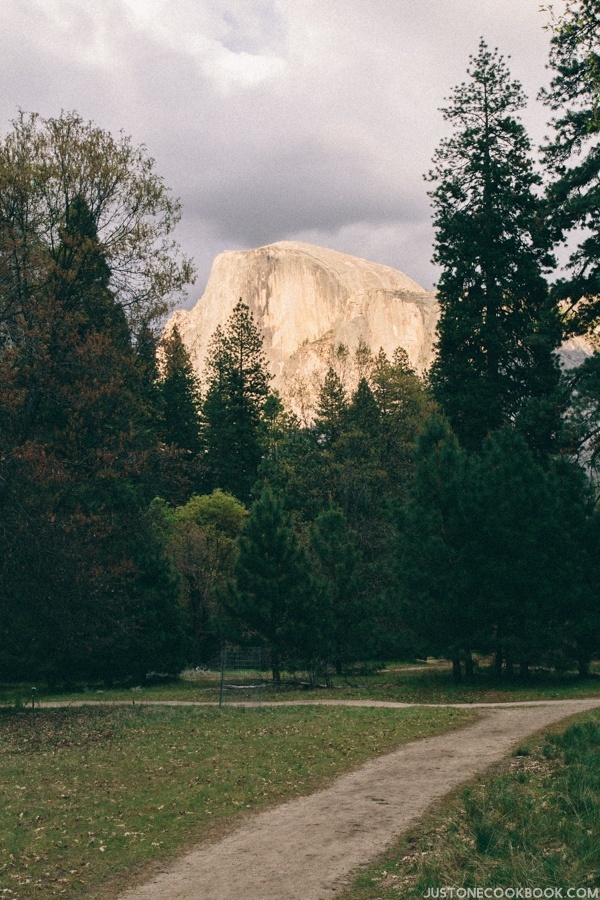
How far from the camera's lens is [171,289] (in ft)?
76.0

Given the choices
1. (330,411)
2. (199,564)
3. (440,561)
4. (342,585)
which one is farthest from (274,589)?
(330,411)

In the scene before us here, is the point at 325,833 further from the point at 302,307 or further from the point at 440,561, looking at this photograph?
the point at 302,307

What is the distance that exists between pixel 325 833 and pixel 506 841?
2.02 meters

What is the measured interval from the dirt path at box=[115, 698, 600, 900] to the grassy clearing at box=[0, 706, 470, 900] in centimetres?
42

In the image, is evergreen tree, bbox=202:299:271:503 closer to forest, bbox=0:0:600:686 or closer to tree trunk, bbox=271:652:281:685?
forest, bbox=0:0:600:686

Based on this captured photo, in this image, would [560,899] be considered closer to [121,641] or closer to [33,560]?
[33,560]

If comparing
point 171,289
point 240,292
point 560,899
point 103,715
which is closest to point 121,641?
point 103,715

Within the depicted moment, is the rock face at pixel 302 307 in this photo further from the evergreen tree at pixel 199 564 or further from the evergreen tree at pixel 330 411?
the evergreen tree at pixel 199 564

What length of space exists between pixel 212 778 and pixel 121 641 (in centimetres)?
1880

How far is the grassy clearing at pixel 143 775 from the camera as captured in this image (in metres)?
8.01

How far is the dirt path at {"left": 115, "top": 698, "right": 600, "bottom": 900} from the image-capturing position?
23.2ft

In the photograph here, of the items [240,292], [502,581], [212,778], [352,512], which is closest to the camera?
[212,778]

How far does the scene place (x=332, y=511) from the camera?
1283 inches

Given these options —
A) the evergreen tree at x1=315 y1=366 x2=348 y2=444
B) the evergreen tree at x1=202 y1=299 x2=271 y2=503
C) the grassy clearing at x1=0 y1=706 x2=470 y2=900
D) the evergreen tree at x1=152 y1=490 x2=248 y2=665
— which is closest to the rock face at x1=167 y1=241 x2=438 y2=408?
the evergreen tree at x1=202 y1=299 x2=271 y2=503
